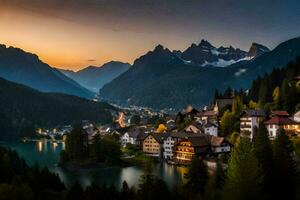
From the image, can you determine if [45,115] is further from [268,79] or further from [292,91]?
[292,91]

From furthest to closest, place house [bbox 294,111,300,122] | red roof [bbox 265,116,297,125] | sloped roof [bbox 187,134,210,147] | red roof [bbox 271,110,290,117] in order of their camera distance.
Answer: sloped roof [bbox 187,134,210,147], red roof [bbox 271,110,290,117], house [bbox 294,111,300,122], red roof [bbox 265,116,297,125]

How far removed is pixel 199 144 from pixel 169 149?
6.79 metres

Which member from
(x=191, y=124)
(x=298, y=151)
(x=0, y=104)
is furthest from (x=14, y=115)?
(x=298, y=151)

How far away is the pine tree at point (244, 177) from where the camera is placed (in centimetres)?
2262

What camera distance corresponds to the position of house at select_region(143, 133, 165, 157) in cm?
6350

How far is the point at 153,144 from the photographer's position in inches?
2539

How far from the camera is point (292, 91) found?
2000 inches

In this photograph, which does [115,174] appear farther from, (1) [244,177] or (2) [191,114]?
(1) [244,177]

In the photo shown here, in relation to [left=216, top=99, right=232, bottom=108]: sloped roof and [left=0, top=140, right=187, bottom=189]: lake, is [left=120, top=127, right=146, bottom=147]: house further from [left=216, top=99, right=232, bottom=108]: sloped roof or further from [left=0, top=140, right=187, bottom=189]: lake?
[left=0, top=140, right=187, bottom=189]: lake

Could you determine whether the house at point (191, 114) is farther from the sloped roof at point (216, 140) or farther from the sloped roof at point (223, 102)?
the sloped roof at point (216, 140)

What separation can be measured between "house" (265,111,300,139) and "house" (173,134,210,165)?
10.7m

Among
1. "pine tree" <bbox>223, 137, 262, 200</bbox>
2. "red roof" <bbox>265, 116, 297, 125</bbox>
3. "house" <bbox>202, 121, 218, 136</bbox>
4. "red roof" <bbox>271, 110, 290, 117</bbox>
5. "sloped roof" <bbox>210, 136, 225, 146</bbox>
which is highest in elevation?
"red roof" <bbox>271, 110, 290, 117</bbox>

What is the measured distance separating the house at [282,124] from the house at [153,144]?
1962 cm

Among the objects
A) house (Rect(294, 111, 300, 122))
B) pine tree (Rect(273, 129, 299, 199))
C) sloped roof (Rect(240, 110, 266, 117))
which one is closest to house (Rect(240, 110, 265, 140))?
sloped roof (Rect(240, 110, 266, 117))
